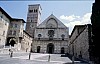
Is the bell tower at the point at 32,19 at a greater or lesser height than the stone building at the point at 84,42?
greater

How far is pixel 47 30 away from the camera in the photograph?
55.9 meters

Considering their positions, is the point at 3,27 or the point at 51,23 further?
the point at 51,23

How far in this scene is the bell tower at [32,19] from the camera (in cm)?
6688

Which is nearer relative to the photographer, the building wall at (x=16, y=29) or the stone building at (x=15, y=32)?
the stone building at (x=15, y=32)

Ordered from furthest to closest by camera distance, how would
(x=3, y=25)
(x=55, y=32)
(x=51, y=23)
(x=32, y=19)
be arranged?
(x=32, y=19)
(x=51, y=23)
(x=55, y=32)
(x=3, y=25)

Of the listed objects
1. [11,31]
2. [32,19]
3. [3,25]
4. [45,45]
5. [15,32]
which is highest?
[32,19]

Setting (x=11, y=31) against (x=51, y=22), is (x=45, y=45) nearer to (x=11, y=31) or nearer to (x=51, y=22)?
(x=51, y=22)

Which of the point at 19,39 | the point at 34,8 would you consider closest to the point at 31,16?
the point at 34,8

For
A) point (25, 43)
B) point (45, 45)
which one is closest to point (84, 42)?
point (25, 43)

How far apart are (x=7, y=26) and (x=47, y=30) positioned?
19.4 m

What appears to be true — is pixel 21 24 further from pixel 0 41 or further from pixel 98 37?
pixel 98 37

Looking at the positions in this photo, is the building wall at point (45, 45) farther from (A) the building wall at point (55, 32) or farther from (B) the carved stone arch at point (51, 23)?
(B) the carved stone arch at point (51, 23)

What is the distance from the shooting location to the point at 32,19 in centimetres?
6981

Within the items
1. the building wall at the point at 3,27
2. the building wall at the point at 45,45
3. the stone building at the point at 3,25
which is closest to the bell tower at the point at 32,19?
the building wall at the point at 45,45
